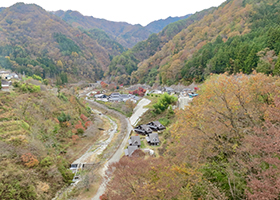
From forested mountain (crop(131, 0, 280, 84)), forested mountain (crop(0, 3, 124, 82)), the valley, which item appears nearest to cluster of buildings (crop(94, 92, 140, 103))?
the valley

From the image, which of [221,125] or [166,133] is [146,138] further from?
[221,125]

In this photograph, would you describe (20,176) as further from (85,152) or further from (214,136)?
(214,136)

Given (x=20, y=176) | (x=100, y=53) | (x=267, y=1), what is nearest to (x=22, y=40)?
(x=100, y=53)

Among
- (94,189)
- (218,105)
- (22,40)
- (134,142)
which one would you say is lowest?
(94,189)

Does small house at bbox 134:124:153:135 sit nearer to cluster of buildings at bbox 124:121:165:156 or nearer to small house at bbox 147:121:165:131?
cluster of buildings at bbox 124:121:165:156

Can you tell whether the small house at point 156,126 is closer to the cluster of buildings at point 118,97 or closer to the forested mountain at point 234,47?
the forested mountain at point 234,47
